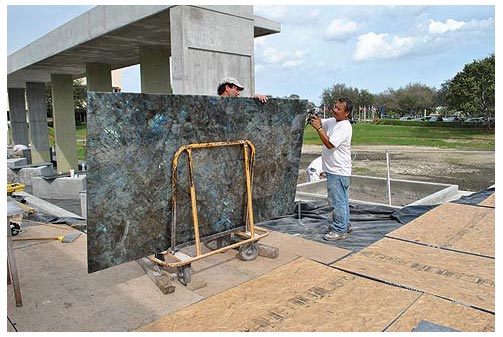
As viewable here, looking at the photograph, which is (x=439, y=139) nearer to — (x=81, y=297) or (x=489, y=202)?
(x=489, y=202)

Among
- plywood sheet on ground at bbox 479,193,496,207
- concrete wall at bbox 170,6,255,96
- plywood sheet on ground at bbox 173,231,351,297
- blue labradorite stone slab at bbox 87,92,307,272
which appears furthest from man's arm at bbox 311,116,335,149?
plywood sheet on ground at bbox 479,193,496,207

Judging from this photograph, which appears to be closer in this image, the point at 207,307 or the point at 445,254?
the point at 207,307

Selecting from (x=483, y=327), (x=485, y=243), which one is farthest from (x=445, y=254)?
(x=483, y=327)

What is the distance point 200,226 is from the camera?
3.82m

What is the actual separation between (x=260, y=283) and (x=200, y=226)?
0.81 metres

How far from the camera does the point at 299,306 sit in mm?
3102

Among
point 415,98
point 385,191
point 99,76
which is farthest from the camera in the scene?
point 415,98

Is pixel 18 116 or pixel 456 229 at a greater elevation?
pixel 18 116

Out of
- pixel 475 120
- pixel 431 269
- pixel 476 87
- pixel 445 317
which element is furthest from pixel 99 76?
pixel 475 120

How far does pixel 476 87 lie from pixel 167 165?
114 feet

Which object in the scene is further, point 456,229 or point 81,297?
point 456,229

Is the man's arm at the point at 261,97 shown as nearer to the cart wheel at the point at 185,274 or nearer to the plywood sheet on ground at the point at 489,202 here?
the cart wheel at the point at 185,274
